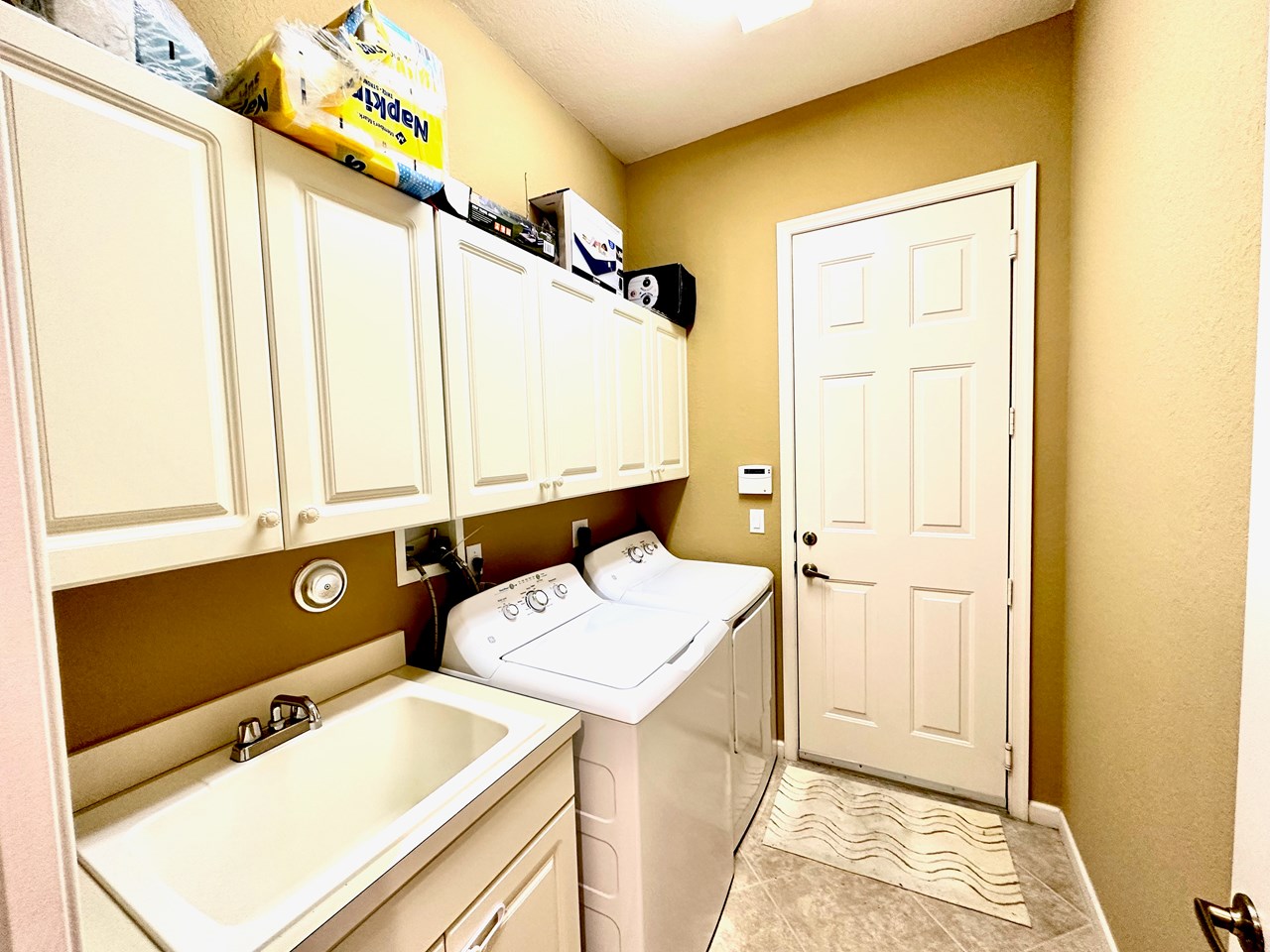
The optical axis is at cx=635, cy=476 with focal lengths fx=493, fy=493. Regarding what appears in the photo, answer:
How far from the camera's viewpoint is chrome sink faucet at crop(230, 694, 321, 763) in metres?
0.99

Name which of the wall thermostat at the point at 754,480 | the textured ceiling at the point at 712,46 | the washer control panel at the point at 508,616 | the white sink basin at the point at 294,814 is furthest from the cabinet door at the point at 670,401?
the white sink basin at the point at 294,814

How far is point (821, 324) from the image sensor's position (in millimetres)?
2168

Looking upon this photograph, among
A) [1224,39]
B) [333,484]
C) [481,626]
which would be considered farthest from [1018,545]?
[333,484]

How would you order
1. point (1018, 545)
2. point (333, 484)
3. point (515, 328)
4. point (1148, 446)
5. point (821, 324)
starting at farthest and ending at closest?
1. point (821, 324)
2. point (1018, 545)
3. point (515, 328)
4. point (1148, 446)
5. point (333, 484)

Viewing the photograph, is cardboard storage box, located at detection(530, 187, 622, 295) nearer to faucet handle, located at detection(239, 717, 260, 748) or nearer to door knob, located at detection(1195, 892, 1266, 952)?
faucet handle, located at detection(239, 717, 260, 748)

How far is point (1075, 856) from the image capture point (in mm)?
1691

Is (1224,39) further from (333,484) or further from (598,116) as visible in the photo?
(598,116)

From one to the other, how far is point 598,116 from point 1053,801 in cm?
336

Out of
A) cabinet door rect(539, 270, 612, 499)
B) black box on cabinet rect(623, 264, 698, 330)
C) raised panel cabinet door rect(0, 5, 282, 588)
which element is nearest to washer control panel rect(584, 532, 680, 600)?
cabinet door rect(539, 270, 612, 499)

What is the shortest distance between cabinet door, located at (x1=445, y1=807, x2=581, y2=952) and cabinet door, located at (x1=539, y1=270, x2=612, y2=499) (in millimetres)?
883

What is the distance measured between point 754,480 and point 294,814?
196 centimetres

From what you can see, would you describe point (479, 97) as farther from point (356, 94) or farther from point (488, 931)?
point (488, 931)

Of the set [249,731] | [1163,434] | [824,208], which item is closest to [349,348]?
[249,731]

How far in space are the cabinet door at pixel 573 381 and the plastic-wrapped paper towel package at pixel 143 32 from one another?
79 centimetres
